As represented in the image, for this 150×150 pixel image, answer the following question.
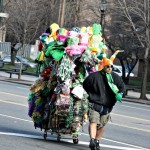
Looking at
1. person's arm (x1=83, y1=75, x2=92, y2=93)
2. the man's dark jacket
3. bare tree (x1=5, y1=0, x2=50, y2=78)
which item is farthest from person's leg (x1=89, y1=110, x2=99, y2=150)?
bare tree (x1=5, y1=0, x2=50, y2=78)

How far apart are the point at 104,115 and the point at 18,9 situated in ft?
127

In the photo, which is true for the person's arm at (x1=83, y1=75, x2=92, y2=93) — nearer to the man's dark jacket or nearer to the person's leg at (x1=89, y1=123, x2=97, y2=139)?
the man's dark jacket

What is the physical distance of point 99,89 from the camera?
11133 millimetres

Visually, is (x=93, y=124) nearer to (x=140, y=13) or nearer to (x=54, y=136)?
(x=54, y=136)

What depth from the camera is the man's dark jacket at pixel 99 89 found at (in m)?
11.1

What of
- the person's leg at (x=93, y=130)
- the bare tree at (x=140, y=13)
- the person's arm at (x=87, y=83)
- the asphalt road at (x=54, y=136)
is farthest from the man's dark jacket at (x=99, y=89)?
the bare tree at (x=140, y=13)

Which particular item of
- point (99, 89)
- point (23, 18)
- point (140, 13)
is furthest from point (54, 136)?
point (23, 18)

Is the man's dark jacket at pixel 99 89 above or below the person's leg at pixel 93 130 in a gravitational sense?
above

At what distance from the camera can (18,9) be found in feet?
161

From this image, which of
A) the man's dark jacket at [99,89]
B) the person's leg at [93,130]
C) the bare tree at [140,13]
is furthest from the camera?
the bare tree at [140,13]

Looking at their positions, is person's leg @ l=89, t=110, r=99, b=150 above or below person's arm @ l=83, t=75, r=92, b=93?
below

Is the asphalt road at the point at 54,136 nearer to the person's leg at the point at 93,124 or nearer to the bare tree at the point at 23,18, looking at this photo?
the person's leg at the point at 93,124

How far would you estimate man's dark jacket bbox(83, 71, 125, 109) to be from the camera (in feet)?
36.5

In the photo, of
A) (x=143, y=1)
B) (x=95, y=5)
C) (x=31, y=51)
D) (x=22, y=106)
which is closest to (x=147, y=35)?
(x=143, y=1)
